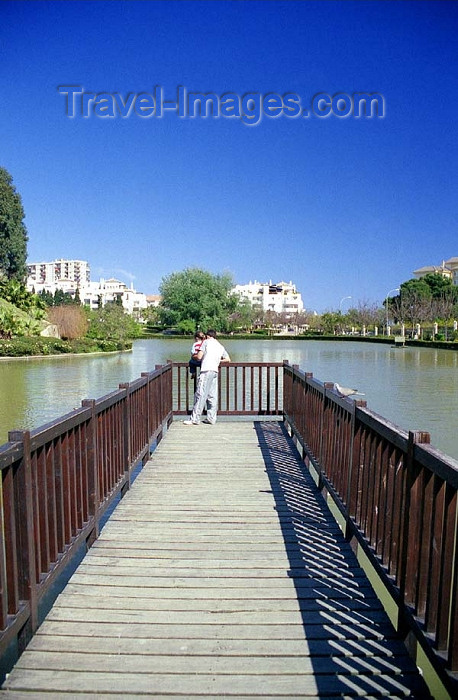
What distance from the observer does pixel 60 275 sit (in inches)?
7820

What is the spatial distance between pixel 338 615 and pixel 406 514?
0.74 metres

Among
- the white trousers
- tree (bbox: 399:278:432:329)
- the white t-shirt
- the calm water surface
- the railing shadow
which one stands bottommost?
the calm water surface

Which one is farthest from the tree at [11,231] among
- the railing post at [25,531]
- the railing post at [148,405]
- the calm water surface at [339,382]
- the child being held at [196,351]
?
the railing post at [25,531]

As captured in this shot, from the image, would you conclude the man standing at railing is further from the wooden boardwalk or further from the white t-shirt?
the wooden boardwalk

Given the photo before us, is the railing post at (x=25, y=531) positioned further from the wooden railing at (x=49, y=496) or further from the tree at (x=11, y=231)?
the tree at (x=11, y=231)

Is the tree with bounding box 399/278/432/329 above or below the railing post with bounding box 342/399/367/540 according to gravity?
above

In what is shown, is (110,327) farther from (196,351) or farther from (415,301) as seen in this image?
(415,301)

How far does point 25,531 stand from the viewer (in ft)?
8.52

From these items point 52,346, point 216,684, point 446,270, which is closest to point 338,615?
point 216,684

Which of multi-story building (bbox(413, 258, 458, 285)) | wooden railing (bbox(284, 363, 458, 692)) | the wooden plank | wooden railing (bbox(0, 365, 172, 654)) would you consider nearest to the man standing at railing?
wooden railing (bbox(0, 365, 172, 654))

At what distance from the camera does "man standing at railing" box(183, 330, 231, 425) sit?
859cm

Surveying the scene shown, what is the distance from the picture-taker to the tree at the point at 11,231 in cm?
4938

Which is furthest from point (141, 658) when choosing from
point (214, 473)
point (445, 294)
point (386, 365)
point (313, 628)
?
point (445, 294)

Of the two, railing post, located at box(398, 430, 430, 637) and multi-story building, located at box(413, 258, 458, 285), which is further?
multi-story building, located at box(413, 258, 458, 285)
